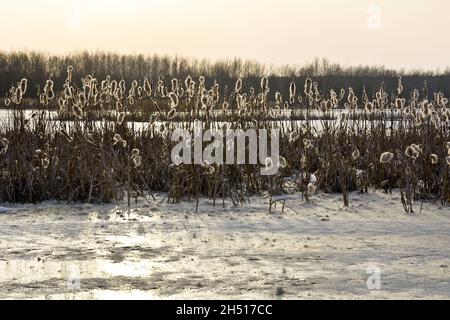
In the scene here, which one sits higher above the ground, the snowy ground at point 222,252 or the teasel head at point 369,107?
the teasel head at point 369,107

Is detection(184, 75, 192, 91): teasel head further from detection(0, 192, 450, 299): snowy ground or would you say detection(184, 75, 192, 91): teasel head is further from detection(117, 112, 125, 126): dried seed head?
detection(0, 192, 450, 299): snowy ground

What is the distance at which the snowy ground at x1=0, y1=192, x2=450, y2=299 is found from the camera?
83.5 inches

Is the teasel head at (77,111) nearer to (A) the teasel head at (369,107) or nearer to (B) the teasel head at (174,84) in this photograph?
(B) the teasel head at (174,84)

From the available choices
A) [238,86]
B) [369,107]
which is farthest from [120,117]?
[369,107]

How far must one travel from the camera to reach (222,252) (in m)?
2.72

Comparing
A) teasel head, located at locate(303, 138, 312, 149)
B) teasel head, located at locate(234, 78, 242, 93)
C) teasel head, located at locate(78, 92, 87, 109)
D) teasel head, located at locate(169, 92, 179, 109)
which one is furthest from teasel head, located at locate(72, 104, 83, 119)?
teasel head, located at locate(303, 138, 312, 149)

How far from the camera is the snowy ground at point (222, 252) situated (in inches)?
83.5

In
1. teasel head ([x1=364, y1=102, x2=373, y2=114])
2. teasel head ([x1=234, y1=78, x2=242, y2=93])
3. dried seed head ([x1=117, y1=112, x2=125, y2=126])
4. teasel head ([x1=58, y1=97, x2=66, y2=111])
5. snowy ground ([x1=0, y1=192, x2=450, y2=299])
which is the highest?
teasel head ([x1=234, y1=78, x2=242, y2=93])

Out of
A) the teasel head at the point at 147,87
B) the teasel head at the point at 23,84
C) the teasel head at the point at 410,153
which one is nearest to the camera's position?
the teasel head at the point at 410,153

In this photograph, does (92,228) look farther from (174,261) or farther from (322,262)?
(322,262)

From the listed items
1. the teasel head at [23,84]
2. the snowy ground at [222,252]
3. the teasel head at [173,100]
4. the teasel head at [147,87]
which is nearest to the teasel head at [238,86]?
the teasel head at [173,100]

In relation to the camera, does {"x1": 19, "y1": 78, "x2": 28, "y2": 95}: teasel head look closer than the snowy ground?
No

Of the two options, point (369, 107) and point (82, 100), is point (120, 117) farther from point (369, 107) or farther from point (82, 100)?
point (369, 107)
